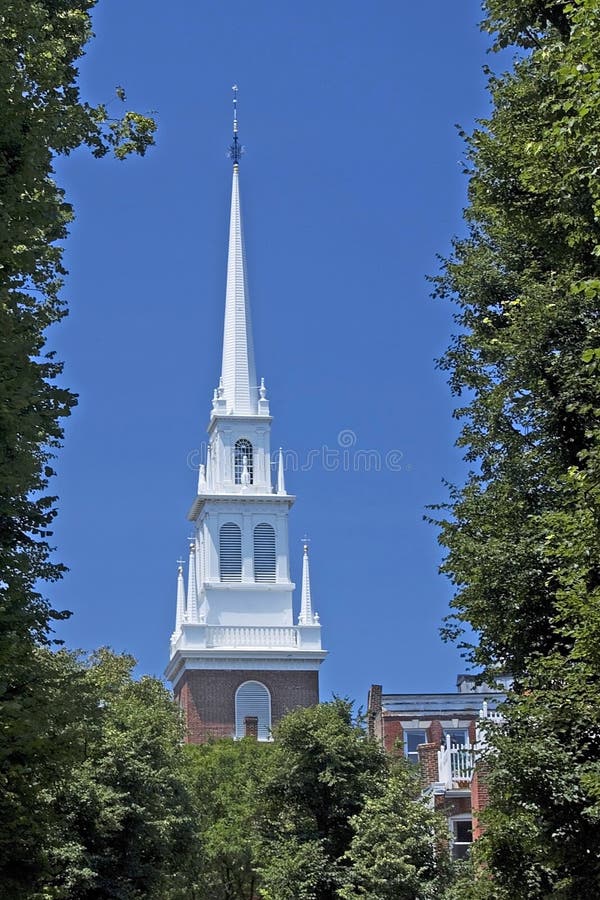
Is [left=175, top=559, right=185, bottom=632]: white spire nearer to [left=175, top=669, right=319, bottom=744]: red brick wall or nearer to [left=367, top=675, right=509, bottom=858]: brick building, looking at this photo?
[left=175, top=669, right=319, bottom=744]: red brick wall

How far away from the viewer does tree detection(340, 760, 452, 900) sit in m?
42.9

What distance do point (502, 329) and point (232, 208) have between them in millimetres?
85850

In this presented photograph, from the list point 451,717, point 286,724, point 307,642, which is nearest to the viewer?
point 286,724

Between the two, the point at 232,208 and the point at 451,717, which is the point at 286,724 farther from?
the point at 232,208

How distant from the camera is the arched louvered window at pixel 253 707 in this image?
94438 millimetres

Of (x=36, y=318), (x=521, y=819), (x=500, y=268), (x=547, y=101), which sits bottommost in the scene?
(x=521, y=819)

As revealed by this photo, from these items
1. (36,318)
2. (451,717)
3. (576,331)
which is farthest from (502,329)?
(451,717)

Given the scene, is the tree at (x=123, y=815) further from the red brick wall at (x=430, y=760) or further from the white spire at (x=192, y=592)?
the white spire at (x=192, y=592)

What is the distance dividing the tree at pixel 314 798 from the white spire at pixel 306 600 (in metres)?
→ 50.1

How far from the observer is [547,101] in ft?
70.3

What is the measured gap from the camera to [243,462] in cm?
10312

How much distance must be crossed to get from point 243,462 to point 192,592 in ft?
29.3

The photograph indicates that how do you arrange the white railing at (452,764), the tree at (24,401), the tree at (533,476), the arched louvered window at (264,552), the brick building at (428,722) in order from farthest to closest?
the arched louvered window at (264,552), the brick building at (428,722), the white railing at (452,764), the tree at (533,476), the tree at (24,401)

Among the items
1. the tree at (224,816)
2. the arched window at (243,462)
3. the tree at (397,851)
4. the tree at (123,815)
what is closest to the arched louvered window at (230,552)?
the arched window at (243,462)
